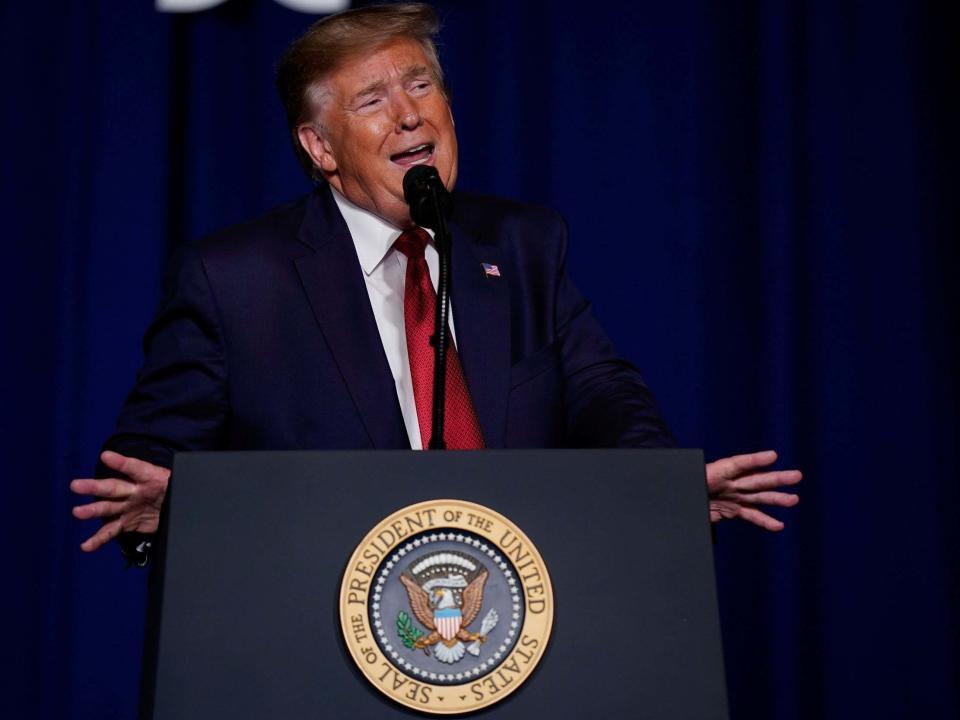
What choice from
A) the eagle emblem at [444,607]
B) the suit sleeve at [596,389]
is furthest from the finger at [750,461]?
the eagle emblem at [444,607]

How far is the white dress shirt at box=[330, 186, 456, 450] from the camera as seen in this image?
71.1 inches

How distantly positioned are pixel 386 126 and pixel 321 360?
42cm

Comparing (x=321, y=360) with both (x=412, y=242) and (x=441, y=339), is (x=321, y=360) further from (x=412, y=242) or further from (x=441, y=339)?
(x=441, y=339)

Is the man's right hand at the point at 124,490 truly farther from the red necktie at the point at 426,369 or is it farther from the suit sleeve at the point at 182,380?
the red necktie at the point at 426,369

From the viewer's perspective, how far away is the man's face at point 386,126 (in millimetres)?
1974

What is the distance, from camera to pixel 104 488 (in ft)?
4.43

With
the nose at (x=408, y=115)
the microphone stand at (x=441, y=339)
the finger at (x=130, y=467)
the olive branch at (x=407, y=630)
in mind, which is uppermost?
the nose at (x=408, y=115)

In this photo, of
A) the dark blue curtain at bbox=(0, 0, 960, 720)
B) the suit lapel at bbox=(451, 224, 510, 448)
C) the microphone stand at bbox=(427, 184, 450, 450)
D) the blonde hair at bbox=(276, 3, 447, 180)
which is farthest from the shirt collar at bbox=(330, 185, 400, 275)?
the dark blue curtain at bbox=(0, 0, 960, 720)

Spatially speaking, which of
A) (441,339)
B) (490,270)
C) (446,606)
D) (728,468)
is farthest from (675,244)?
(446,606)

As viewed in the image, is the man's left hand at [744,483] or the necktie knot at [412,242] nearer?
the man's left hand at [744,483]

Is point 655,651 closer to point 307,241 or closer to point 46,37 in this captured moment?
point 307,241

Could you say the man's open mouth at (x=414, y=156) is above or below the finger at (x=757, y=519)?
above

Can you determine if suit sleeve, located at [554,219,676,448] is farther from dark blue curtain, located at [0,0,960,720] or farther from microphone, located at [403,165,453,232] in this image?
dark blue curtain, located at [0,0,960,720]

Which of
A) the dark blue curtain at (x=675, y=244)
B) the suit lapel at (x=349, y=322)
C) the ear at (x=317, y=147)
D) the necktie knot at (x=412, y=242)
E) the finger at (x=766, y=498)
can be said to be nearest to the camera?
the finger at (x=766, y=498)
